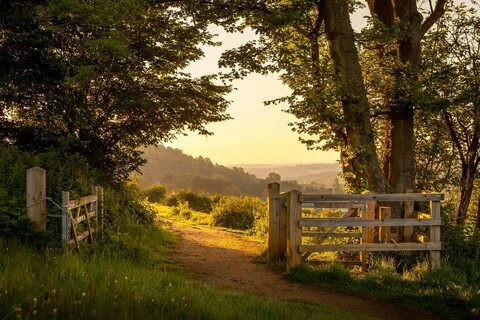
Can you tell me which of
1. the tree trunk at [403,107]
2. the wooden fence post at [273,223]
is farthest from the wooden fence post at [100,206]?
the tree trunk at [403,107]

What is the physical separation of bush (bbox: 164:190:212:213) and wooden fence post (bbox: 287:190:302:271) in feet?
97.3

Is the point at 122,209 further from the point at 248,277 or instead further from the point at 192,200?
the point at 192,200

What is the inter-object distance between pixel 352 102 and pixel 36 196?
10.4m

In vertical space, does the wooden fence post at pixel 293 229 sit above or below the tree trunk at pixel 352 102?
below

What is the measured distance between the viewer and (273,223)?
13445 mm

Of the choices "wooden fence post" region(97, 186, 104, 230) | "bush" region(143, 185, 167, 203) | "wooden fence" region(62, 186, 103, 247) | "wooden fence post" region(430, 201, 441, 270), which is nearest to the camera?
"wooden fence" region(62, 186, 103, 247)

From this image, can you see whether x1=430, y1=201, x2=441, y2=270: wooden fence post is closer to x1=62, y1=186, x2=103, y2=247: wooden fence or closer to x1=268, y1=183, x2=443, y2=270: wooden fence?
x1=268, y1=183, x2=443, y2=270: wooden fence

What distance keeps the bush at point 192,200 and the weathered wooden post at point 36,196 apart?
31953 millimetres

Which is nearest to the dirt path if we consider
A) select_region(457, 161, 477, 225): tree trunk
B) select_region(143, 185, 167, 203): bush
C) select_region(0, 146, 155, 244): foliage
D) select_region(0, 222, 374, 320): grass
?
select_region(0, 222, 374, 320): grass

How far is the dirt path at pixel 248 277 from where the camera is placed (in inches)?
367

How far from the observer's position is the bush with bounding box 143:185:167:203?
43.8 m

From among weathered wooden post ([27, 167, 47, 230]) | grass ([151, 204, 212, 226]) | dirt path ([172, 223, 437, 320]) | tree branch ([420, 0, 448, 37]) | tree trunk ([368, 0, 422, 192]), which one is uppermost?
tree branch ([420, 0, 448, 37])

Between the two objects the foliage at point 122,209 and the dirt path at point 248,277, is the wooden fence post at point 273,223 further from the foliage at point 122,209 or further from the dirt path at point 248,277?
the foliage at point 122,209

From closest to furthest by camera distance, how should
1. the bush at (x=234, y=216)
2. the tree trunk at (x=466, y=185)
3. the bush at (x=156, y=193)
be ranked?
the tree trunk at (x=466, y=185)
the bush at (x=234, y=216)
the bush at (x=156, y=193)
